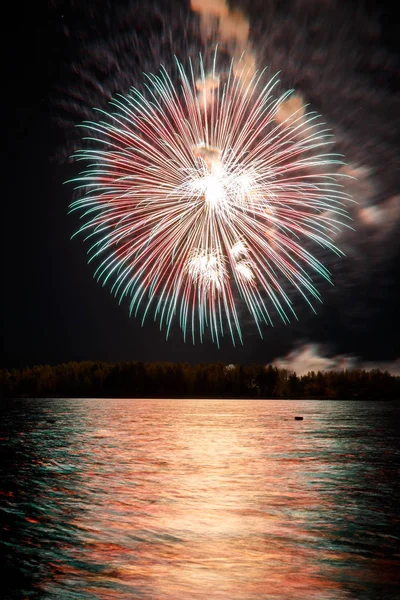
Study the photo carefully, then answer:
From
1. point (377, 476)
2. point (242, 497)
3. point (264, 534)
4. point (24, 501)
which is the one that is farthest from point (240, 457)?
point (264, 534)

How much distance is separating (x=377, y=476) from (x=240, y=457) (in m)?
15.2

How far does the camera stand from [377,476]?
41.5m

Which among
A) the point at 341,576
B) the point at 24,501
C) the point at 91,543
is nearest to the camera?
the point at 341,576

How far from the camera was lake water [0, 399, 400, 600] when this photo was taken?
16375 mm

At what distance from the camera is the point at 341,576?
57.5 feet

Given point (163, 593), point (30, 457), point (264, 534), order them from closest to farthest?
point (163, 593), point (264, 534), point (30, 457)

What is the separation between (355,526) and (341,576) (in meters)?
8.22

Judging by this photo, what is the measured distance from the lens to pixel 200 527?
2442cm

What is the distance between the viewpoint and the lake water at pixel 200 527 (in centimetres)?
1638

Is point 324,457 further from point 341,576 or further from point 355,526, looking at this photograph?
point 341,576

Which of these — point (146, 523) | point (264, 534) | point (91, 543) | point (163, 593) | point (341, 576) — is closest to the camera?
point (163, 593)

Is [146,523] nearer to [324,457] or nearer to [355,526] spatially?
[355,526]

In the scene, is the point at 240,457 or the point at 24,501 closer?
the point at 24,501

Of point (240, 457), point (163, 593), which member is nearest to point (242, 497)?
point (163, 593)
